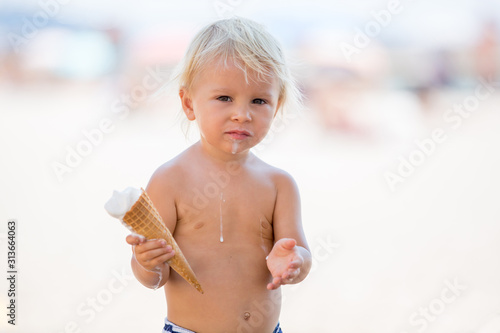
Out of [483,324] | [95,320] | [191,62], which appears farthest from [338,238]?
[191,62]

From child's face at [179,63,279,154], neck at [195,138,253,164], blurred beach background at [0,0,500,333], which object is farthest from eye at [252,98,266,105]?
blurred beach background at [0,0,500,333]

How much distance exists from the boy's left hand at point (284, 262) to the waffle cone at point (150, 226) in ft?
0.52

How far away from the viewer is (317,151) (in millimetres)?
4473

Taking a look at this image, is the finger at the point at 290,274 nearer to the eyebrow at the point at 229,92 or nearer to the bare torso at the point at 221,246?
the bare torso at the point at 221,246

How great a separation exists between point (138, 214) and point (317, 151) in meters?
3.47

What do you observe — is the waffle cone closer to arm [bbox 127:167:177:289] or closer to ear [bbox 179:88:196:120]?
arm [bbox 127:167:177:289]

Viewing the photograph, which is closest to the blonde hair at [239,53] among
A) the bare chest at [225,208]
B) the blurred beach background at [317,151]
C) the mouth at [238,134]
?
the mouth at [238,134]

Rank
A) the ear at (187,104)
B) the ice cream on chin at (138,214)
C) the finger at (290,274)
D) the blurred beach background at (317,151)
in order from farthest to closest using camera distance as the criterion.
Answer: the blurred beach background at (317,151) → the ear at (187,104) → the finger at (290,274) → the ice cream on chin at (138,214)

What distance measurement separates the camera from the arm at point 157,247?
3.73 ft

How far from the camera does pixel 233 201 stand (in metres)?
1.38

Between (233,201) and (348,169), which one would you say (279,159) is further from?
(233,201)

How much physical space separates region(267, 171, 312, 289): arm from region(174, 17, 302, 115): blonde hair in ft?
0.72

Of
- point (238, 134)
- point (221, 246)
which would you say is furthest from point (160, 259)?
point (238, 134)

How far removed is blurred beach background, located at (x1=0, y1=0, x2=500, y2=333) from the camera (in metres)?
2.69
